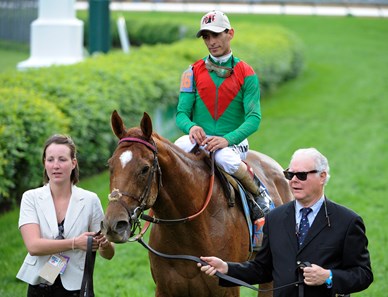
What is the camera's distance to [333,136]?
16.2 metres

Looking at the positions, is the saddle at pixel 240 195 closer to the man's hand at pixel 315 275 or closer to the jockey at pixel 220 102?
the jockey at pixel 220 102

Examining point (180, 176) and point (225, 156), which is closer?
point (180, 176)

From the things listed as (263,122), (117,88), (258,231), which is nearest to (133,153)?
(258,231)

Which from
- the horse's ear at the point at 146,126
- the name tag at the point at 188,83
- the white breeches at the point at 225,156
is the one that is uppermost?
the name tag at the point at 188,83

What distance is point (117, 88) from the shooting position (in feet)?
39.2

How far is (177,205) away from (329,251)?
139cm

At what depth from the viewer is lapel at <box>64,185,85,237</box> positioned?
4.85 metres

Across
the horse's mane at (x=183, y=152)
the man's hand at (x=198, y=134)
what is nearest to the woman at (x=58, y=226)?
the horse's mane at (x=183, y=152)

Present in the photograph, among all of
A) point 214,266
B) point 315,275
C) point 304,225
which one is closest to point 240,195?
point 214,266

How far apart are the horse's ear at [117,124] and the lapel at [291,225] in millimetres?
1095

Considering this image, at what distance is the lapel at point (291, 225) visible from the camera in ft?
13.7

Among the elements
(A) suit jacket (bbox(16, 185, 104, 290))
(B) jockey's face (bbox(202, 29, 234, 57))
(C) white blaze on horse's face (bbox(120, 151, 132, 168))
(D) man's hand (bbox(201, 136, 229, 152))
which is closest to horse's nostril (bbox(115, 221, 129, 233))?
(C) white blaze on horse's face (bbox(120, 151, 132, 168))

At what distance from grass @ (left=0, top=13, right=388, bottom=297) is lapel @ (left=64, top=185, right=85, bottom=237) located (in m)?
2.62

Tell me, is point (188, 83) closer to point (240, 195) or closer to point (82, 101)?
point (240, 195)
